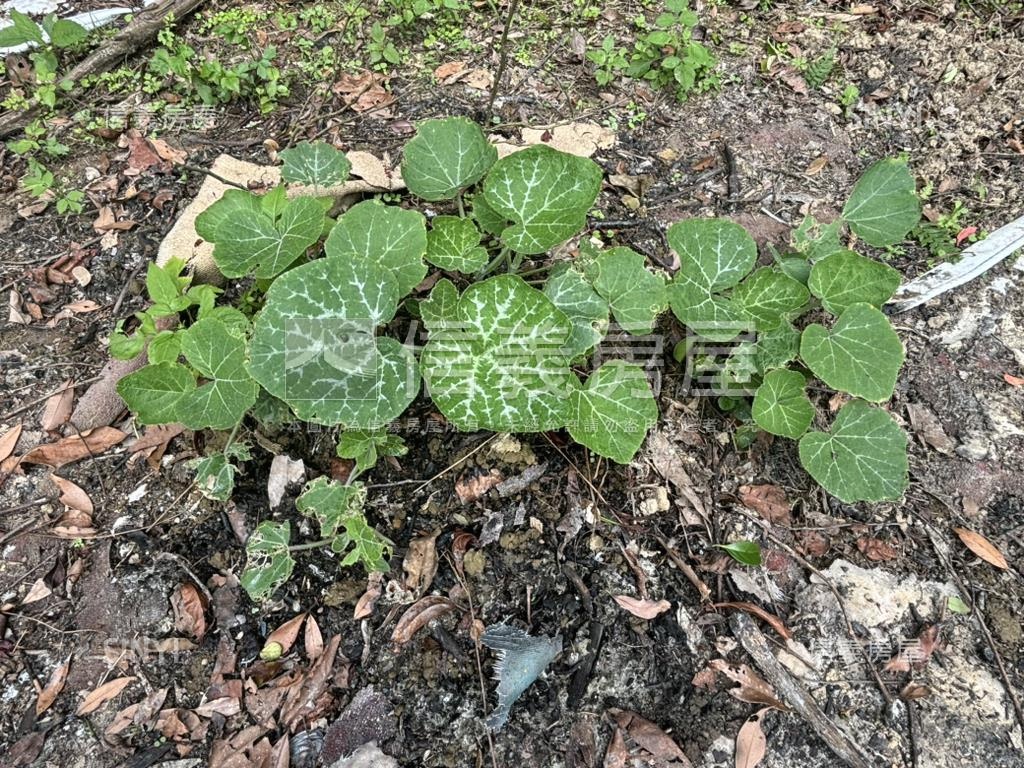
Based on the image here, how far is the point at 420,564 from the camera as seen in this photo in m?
2.18

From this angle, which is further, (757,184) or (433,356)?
(757,184)

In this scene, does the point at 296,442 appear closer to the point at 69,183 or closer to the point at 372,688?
the point at 372,688

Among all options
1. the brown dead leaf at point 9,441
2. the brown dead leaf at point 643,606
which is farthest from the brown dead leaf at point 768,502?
the brown dead leaf at point 9,441

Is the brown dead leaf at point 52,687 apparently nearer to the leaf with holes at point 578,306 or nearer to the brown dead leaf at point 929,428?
the leaf with holes at point 578,306

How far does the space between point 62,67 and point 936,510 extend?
4.27 metres

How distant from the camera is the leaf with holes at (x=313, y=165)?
7.95 ft

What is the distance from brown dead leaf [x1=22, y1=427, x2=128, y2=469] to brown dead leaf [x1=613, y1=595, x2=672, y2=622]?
179 centimetres

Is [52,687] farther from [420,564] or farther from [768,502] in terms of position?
[768,502]

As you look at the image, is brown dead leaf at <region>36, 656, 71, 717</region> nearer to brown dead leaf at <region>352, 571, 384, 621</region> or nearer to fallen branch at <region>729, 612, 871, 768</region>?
brown dead leaf at <region>352, 571, 384, 621</region>

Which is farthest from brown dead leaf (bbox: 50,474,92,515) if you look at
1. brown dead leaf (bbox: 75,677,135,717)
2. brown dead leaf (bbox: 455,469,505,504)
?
brown dead leaf (bbox: 455,469,505,504)

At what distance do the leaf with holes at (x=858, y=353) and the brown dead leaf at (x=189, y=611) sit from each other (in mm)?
2090

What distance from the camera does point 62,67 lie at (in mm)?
3336

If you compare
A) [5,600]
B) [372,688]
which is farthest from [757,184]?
[5,600]

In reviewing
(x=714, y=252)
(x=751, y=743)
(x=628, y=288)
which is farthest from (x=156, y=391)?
(x=751, y=743)
